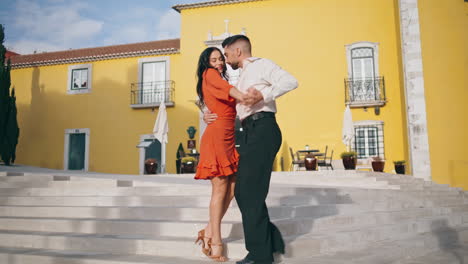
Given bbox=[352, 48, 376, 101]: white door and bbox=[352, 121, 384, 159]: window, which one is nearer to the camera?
bbox=[352, 121, 384, 159]: window

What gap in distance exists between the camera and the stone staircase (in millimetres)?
3508

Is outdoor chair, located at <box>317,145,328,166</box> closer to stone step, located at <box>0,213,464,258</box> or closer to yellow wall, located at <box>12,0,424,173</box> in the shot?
yellow wall, located at <box>12,0,424,173</box>

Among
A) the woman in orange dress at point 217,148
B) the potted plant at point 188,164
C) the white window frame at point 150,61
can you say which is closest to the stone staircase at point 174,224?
the woman in orange dress at point 217,148

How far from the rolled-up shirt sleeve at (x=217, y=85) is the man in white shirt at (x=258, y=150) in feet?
0.55

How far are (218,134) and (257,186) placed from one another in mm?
544

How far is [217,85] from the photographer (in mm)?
3062

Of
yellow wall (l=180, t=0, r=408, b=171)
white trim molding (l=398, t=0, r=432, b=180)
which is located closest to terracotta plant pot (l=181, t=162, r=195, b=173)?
yellow wall (l=180, t=0, r=408, b=171)

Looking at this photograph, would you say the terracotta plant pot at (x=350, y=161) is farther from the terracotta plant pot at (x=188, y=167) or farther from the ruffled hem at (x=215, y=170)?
the ruffled hem at (x=215, y=170)

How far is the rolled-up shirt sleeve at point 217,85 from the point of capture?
3.04 m

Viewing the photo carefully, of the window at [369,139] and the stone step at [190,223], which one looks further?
the window at [369,139]

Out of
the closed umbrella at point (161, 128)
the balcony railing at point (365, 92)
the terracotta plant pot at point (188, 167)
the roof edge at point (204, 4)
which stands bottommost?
the terracotta plant pot at point (188, 167)

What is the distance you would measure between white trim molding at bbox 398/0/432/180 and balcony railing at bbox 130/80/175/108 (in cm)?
913

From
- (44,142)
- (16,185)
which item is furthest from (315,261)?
(44,142)

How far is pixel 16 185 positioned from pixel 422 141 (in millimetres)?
10938
